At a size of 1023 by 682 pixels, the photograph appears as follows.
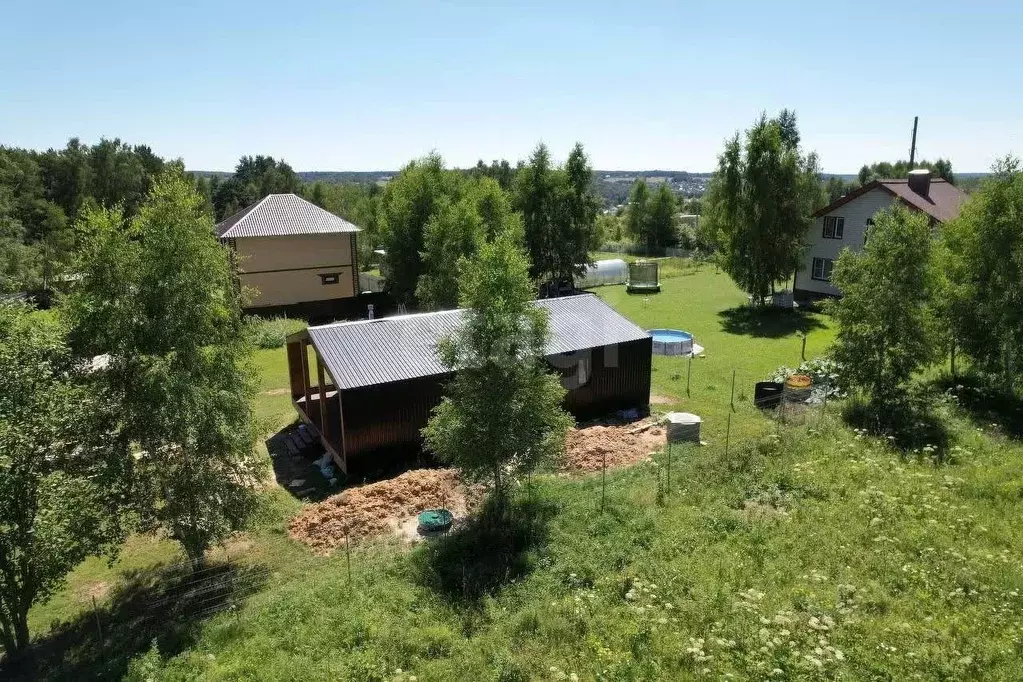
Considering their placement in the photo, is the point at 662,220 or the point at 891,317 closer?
the point at 891,317

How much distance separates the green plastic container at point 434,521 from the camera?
13.8 m

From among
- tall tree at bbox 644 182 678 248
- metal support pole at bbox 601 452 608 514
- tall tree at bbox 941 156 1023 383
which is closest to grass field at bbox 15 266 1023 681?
metal support pole at bbox 601 452 608 514

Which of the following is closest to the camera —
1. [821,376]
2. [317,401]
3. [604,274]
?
[317,401]

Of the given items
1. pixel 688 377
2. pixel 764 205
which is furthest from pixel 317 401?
pixel 764 205

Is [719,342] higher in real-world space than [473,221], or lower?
lower

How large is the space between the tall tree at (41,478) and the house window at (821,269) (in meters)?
37.6

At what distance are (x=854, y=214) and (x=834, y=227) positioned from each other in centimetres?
141

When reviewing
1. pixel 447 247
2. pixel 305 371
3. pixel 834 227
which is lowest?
pixel 305 371

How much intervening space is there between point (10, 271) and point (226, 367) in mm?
36480

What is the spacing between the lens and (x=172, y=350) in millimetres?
11508

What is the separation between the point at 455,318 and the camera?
804 inches

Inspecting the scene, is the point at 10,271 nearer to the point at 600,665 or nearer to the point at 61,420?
the point at 61,420

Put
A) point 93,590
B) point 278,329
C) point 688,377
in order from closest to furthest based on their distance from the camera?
point 93,590 → point 688,377 → point 278,329

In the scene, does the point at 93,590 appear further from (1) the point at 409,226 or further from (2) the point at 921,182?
(2) the point at 921,182
